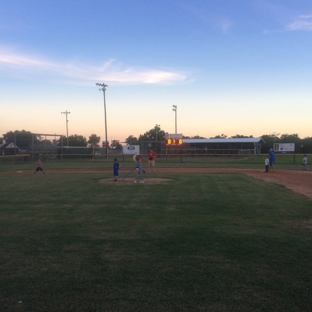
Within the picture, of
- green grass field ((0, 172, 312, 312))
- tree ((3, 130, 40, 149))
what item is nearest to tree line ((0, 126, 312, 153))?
tree ((3, 130, 40, 149))

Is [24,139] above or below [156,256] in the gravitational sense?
above

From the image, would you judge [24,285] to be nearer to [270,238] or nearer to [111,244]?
[111,244]

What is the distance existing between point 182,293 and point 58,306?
1.64m

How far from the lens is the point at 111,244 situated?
7387 mm

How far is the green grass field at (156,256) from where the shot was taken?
4.75m

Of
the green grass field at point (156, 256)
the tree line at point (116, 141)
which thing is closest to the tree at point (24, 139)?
the tree line at point (116, 141)

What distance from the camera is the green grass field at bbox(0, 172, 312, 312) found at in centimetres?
475

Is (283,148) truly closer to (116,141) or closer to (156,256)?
(116,141)

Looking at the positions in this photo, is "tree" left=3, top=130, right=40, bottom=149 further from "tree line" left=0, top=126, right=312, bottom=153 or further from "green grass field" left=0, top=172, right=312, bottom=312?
"green grass field" left=0, top=172, right=312, bottom=312

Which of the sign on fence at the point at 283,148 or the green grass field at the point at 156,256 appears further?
the sign on fence at the point at 283,148

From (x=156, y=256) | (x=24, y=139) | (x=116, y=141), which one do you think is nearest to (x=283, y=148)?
(x=116, y=141)

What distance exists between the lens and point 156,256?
6.52m

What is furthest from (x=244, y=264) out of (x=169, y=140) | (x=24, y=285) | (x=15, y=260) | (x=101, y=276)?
(x=169, y=140)

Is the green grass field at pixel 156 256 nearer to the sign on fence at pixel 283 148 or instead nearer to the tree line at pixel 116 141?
the tree line at pixel 116 141
